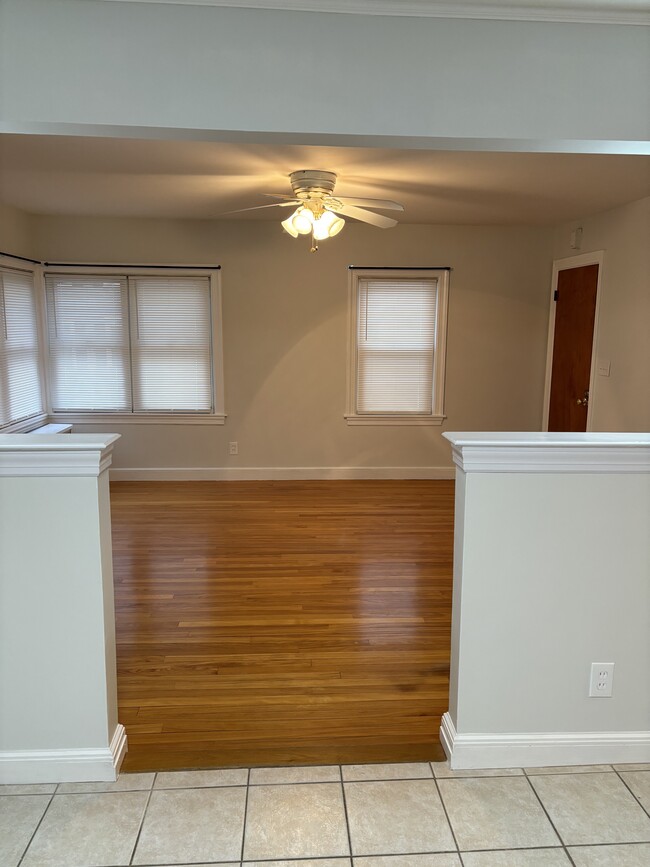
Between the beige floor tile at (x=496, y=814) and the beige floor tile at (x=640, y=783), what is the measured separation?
35 cm

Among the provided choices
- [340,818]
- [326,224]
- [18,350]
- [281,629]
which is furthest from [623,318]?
[18,350]

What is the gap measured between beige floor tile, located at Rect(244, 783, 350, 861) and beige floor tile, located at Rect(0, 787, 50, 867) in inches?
25.7

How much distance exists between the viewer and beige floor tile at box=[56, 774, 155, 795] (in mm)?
2020

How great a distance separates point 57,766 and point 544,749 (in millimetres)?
1674

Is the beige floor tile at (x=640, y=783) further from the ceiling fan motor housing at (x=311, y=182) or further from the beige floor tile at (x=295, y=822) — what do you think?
the ceiling fan motor housing at (x=311, y=182)

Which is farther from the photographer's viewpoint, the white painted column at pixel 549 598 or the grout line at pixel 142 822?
the white painted column at pixel 549 598

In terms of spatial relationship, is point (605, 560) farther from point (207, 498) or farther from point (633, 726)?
point (207, 498)

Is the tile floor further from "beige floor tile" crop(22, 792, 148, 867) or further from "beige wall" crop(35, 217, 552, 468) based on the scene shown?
"beige wall" crop(35, 217, 552, 468)

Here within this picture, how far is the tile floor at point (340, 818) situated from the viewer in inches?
69.4

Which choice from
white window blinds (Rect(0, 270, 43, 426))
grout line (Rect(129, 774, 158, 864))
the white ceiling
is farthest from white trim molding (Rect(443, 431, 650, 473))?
white window blinds (Rect(0, 270, 43, 426))

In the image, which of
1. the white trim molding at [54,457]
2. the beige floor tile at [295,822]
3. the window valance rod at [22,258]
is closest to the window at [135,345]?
the window valance rod at [22,258]

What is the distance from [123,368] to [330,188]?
2.93 meters

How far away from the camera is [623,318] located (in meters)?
4.55

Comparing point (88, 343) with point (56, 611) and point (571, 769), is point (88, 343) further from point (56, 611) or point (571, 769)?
point (571, 769)
